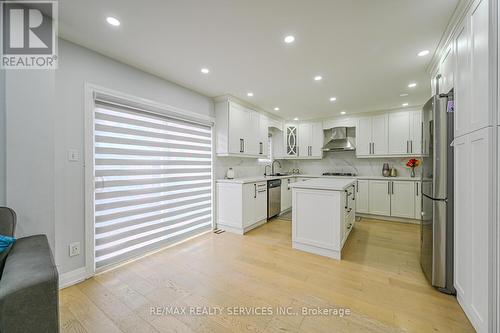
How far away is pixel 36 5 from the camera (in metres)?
1.66

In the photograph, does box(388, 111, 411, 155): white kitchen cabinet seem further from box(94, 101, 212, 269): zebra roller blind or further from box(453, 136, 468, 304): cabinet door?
box(94, 101, 212, 269): zebra roller blind

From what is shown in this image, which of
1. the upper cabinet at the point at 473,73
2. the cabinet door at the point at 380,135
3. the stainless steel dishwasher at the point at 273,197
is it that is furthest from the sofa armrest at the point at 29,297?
the cabinet door at the point at 380,135

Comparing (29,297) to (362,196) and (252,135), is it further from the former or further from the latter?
(362,196)

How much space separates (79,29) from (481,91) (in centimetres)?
329

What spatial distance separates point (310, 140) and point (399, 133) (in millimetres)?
1980

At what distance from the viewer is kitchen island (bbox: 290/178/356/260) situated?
263cm

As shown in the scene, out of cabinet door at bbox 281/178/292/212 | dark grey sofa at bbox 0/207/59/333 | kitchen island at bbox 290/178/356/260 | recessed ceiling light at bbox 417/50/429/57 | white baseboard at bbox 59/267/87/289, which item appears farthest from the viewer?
cabinet door at bbox 281/178/292/212

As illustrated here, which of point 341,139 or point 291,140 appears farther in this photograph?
point 291,140

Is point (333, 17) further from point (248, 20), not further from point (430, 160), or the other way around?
point (430, 160)

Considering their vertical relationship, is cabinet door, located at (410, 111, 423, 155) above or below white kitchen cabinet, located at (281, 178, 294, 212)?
above

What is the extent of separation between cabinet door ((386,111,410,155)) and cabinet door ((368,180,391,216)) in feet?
2.52

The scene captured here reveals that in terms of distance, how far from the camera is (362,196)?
470 cm

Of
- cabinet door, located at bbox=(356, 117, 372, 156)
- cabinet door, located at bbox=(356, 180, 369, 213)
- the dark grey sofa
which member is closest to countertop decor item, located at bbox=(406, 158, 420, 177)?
cabinet door, located at bbox=(356, 117, 372, 156)

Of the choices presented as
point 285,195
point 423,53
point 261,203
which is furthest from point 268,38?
point 285,195
